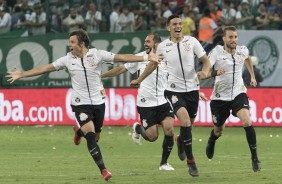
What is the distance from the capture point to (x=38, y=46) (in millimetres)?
34344

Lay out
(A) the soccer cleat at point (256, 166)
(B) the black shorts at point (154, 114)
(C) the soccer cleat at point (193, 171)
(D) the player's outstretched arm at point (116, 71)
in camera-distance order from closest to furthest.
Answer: (C) the soccer cleat at point (193, 171), (A) the soccer cleat at point (256, 166), (D) the player's outstretched arm at point (116, 71), (B) the black shorts at point (154, 114)

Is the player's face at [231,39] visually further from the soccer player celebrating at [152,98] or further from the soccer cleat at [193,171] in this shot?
the soccer cleat at [193,171]

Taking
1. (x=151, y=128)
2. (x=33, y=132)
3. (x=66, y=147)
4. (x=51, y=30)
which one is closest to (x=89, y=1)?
(x=51, y=30)

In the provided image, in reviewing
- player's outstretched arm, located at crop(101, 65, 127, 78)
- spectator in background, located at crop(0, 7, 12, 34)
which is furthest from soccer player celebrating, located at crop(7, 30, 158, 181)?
spectator in background, located at crop(0, 7, 12, 34)

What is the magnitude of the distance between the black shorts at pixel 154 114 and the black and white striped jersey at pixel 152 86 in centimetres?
10

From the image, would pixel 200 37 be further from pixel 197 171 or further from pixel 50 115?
pixel 197 171

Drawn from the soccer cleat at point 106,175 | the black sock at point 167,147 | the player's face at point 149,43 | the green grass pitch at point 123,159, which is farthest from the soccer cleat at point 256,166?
the player's face at point 149,43

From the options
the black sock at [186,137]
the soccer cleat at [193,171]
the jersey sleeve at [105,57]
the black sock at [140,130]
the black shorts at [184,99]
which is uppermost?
the jersey sleeve at [105,57]

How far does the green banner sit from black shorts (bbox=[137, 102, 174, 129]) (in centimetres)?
1330

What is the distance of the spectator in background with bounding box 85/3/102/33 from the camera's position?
34094 millimetres

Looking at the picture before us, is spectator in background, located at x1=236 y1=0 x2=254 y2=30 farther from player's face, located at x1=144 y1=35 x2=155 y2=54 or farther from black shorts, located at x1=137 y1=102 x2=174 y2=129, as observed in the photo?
player's face, located at x1=144 y1=35 x2=155 y2=54

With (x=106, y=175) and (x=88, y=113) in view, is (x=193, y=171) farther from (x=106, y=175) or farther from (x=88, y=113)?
(x=88, y=113)

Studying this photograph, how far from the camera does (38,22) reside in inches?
1372

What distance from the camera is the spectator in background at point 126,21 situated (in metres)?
34.5
